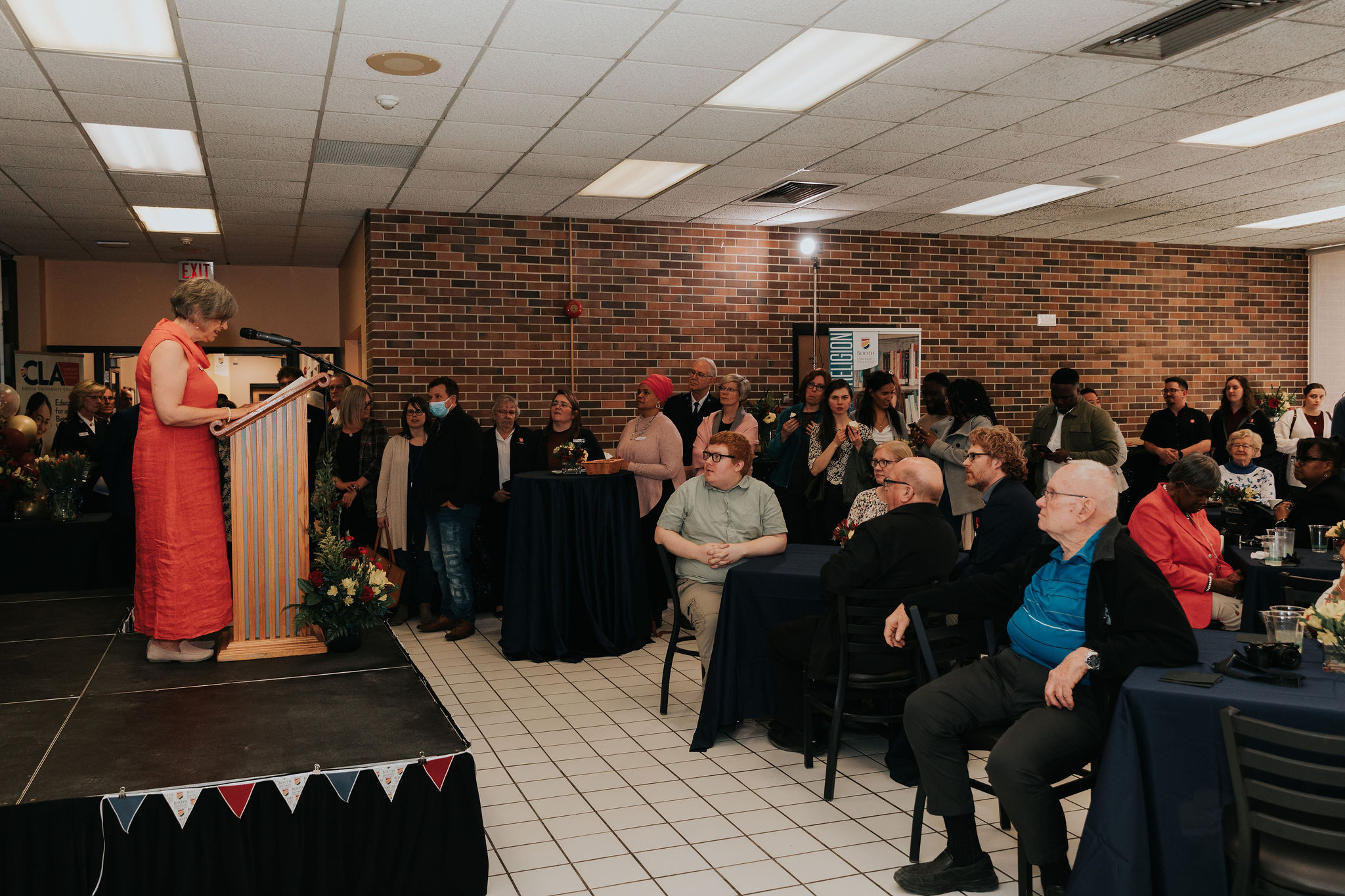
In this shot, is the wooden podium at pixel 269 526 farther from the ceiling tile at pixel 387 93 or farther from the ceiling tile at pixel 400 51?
the ceiling tile at pixel 387 93

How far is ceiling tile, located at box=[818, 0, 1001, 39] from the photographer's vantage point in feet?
12.8

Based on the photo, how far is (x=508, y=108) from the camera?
17.1 ft

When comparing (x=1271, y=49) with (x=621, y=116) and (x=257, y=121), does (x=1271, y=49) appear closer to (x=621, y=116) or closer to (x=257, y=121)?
(x=621, y=116)

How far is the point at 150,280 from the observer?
11000 millimetres

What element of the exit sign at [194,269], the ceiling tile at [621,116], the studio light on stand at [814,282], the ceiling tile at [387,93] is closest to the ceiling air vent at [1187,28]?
the ceiling tile at [621,116]

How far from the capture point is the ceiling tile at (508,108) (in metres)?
4.99

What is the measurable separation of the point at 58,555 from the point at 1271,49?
23.7ft

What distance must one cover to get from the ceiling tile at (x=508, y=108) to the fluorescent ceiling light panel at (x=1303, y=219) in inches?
272

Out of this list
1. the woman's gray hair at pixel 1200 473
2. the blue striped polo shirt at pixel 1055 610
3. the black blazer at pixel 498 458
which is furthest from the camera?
the black blazer at pixel 498 458

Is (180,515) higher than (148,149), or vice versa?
(148,149)

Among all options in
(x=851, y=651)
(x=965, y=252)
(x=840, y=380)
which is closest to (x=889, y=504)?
(x=851, y=651)

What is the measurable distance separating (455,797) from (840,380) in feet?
13.0

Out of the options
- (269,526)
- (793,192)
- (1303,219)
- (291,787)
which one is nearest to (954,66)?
(793,192)

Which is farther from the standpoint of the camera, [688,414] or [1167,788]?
[688,414]
